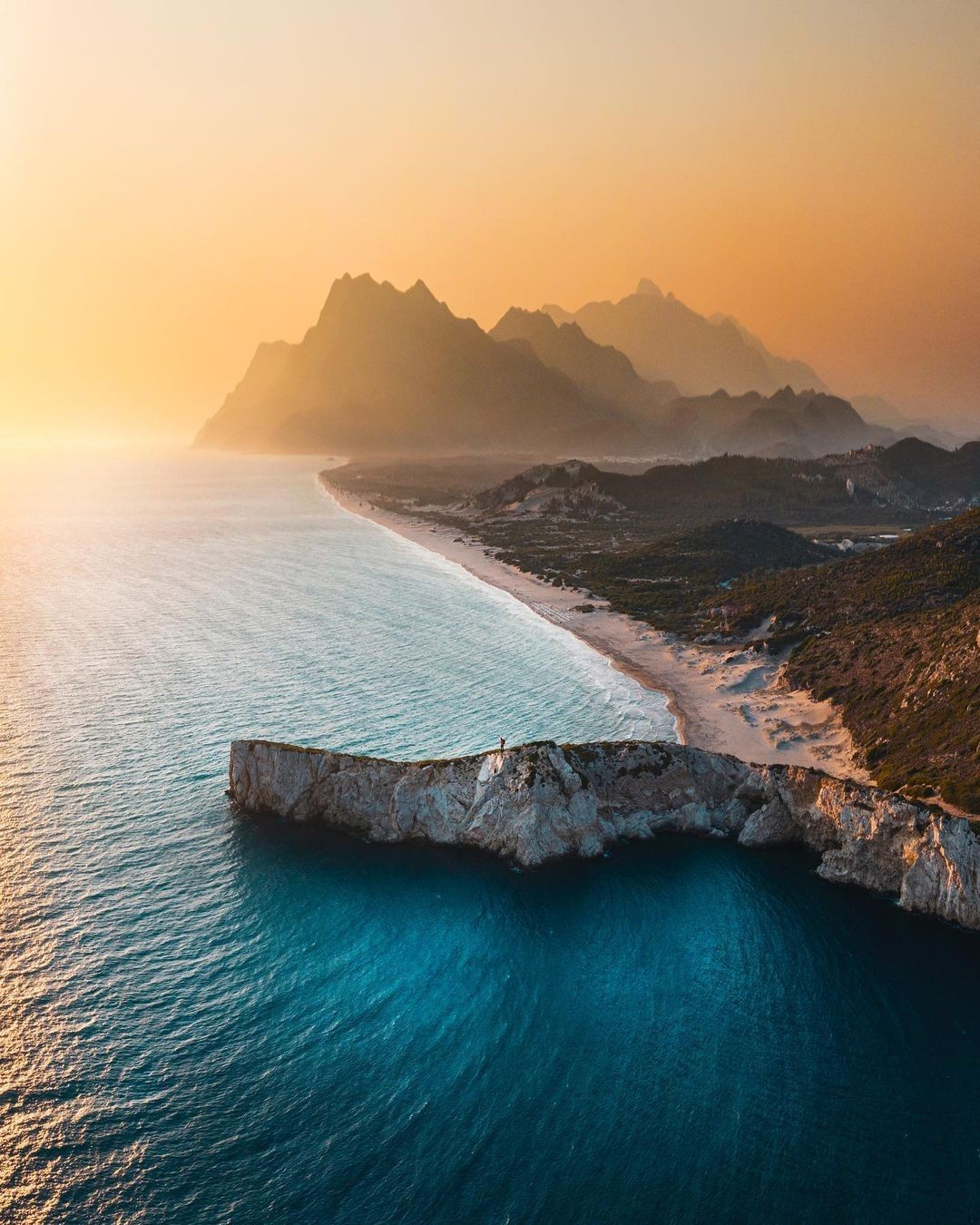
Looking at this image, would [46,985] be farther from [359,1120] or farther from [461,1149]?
[461,1149]

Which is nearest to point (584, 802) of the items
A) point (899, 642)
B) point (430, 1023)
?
point (430, 1023)

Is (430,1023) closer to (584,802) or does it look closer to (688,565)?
(584,802)

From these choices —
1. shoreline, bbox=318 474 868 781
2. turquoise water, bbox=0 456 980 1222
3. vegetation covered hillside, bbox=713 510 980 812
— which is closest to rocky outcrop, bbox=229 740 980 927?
turquoise water, bbox=0 456 980 1222

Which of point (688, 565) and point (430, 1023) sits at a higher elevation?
point (688, 565)

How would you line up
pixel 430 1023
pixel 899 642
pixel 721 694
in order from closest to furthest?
pixel 430 1023
pixel 899 642
pixel 721 694

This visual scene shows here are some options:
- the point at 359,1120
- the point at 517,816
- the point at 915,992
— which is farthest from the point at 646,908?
the point at 359,1120

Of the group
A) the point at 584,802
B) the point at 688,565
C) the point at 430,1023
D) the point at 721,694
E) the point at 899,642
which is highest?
the point at 688,565

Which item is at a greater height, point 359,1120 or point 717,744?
point 717,744
